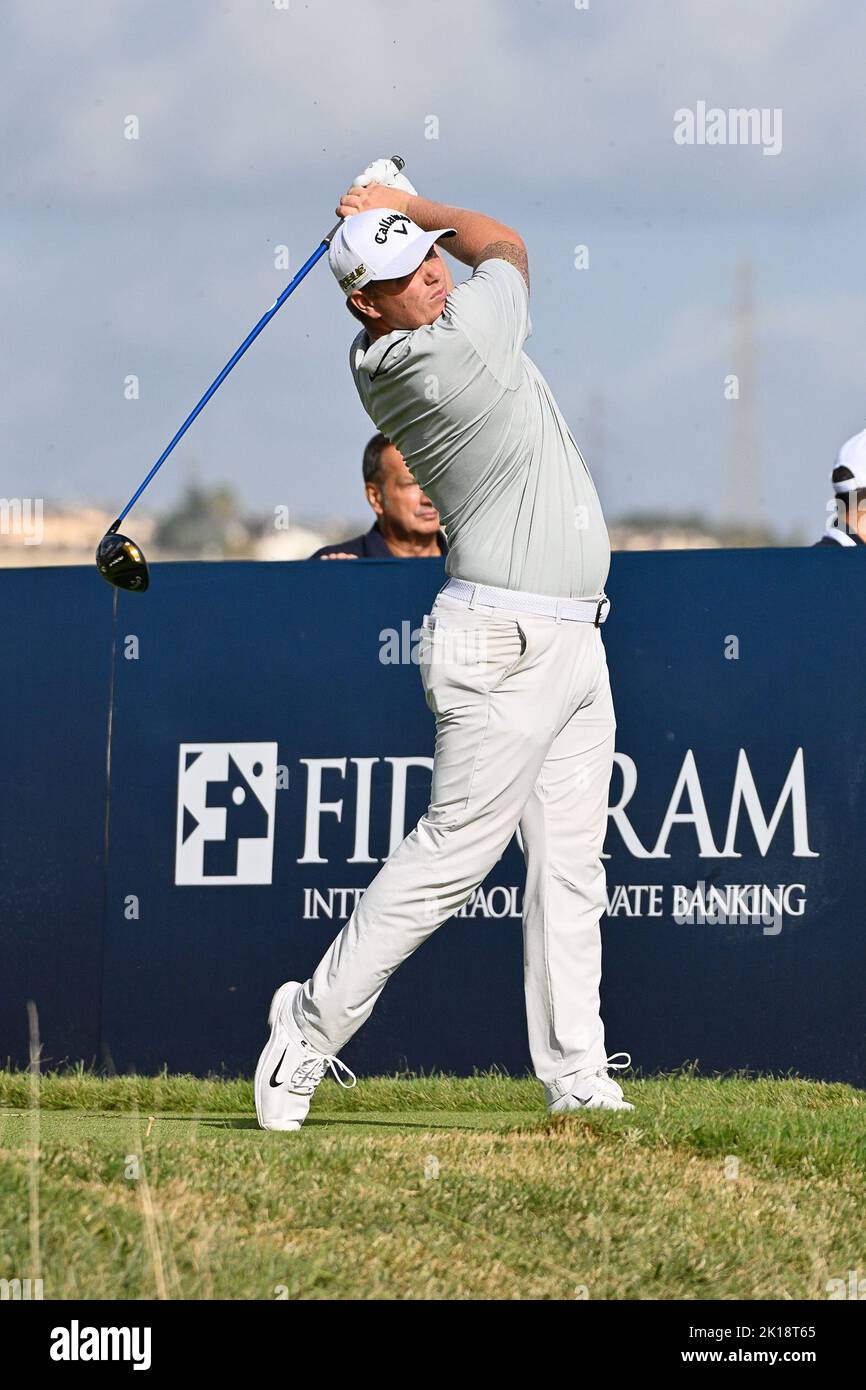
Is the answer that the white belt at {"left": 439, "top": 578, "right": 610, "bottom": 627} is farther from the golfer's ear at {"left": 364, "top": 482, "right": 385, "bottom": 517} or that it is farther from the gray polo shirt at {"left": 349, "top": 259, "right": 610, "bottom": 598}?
the golfer's ear at {"left": 364, "top": 482, "right": 385, "bottom": 517}

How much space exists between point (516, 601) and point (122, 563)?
148cm

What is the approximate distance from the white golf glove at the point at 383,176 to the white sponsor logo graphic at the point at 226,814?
2.31m

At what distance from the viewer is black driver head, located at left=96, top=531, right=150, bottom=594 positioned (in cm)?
589

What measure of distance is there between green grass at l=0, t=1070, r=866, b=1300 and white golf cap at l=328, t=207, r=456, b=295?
2.13 m

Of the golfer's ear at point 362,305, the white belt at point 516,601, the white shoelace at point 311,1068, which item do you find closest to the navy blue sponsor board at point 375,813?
the white belt at point 516,601

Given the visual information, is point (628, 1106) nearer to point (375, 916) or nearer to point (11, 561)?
point (375, 916)

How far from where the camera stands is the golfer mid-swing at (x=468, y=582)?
16.0 ft

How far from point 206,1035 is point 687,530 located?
26.3 metres

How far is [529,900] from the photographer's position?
210 inches

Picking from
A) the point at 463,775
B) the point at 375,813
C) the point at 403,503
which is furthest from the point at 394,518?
the point at 463,775

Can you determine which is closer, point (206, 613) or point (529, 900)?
point (529, 900)

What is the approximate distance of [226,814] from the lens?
6961 millimetres

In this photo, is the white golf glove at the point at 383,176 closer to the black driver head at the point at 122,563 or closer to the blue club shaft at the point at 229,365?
the blue club shaft at the point at 229,365

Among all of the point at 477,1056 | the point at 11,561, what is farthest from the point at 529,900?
the point at 11,561
